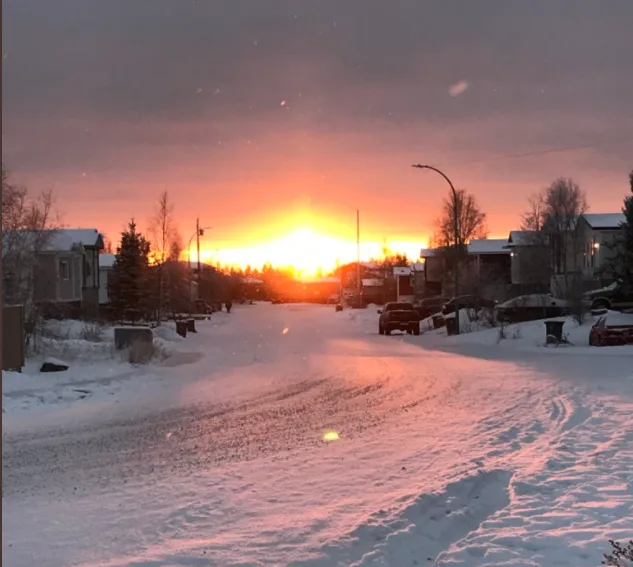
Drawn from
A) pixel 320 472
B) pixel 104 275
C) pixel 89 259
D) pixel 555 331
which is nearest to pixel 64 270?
pixel 89 259

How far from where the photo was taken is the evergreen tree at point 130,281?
4516 centimetres

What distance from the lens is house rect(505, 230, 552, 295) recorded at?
55.5 meters

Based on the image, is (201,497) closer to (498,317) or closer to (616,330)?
(616,330)

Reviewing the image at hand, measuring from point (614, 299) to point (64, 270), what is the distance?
32.7 meters

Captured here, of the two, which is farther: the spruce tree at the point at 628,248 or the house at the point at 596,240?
the house at the point at 596,240

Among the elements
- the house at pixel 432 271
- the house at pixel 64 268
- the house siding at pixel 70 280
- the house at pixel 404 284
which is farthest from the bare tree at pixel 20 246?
the house at pixel 404 284

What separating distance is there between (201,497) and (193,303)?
2629 inches

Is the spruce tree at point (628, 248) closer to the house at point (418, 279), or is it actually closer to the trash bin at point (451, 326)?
the trash bin at point (451, 326)

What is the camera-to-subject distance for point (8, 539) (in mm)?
5691

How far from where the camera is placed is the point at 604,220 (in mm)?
48156

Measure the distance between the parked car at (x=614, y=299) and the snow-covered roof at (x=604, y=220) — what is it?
41.8 ft

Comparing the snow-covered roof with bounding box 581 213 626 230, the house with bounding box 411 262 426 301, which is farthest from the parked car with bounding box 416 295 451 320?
the house with bounding box 411 262 426 301

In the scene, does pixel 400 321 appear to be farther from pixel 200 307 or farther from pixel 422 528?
pixel 200 307

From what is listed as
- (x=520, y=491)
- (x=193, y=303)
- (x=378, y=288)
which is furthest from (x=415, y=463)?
(x=378, y=288)
